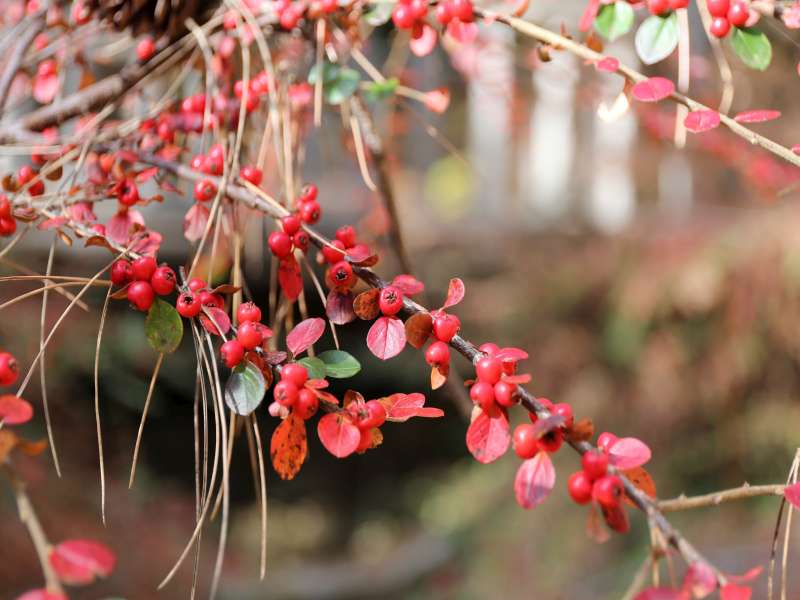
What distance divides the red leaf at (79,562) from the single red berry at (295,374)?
11 centimetres

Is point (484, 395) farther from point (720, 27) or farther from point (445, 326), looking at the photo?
point (720, 27)

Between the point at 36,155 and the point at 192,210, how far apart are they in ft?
0.52

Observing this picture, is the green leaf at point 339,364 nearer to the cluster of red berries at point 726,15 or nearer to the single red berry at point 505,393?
the single red berry at point 505,393

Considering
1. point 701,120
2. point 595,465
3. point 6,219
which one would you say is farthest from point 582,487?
point 6,219

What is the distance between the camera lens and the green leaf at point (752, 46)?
1.42 ft

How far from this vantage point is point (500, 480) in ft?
8.42

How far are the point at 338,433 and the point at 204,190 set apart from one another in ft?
0.63

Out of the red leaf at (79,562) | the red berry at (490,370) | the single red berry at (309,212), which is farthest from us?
the single red berry at (309,212)

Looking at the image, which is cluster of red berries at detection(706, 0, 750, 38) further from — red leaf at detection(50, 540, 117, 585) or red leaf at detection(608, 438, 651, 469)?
Answer: red leaf at detection(50, 540, 117, 585)

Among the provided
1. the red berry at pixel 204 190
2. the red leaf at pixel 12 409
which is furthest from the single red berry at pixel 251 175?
the red leaf at pixel 12 409

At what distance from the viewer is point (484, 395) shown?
1.14ft

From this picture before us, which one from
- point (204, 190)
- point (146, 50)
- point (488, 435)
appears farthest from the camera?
point (146, 50)

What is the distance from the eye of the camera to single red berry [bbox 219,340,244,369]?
34 centimetres

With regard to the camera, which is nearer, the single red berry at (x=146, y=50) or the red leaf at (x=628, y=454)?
the red leaf at (x=628, y=454)
